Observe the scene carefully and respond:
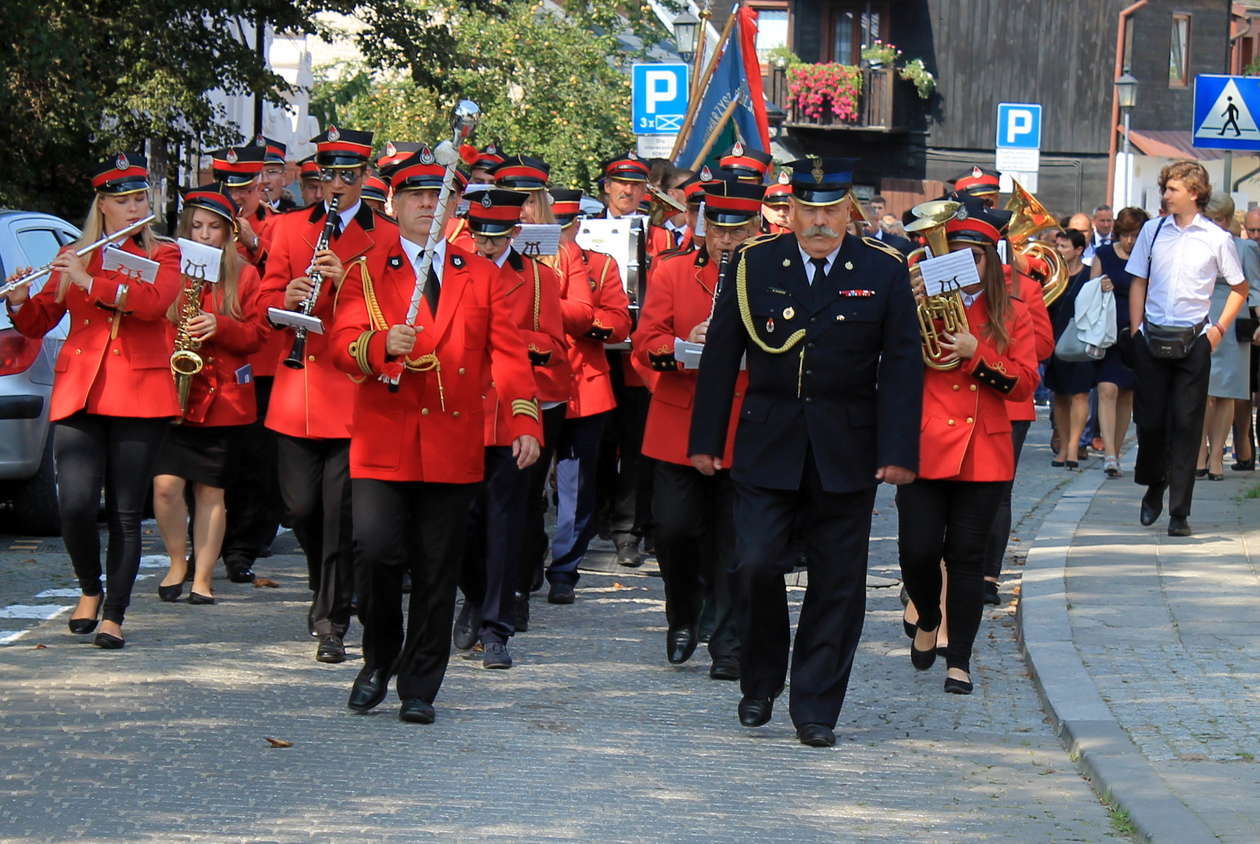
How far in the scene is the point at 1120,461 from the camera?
18.0 meters

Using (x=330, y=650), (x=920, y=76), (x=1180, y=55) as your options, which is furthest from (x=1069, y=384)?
(x=1180, y=55)

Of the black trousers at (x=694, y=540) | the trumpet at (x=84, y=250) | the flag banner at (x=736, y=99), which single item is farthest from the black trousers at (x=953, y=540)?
the flag banner at (x=736, y=99)

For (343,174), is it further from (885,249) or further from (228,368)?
(885,249)

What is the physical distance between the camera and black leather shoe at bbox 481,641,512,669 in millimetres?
9125

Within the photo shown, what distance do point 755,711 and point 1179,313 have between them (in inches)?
230

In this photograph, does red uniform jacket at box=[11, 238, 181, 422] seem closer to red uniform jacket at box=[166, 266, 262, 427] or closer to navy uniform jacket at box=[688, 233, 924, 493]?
red uniform jacket at box=[166, 266, 262, 427]

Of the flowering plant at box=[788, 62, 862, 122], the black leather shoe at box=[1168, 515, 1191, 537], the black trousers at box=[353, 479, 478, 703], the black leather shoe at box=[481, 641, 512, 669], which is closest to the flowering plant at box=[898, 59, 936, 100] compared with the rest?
the flowering plant at box=[788, 62, 862, 122]

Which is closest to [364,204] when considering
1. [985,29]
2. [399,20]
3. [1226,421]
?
[1226,421]

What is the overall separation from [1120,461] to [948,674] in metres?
9.64

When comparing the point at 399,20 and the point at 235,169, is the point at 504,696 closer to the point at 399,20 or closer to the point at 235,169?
the point at 235,169

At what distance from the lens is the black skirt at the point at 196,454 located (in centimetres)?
1067

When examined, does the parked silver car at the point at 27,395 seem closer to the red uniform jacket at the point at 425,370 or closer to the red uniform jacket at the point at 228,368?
the red uniform jacket at the point at 228,368

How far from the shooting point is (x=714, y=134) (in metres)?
14.9

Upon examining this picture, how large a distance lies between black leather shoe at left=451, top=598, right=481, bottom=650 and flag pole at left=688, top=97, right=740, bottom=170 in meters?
6.01
